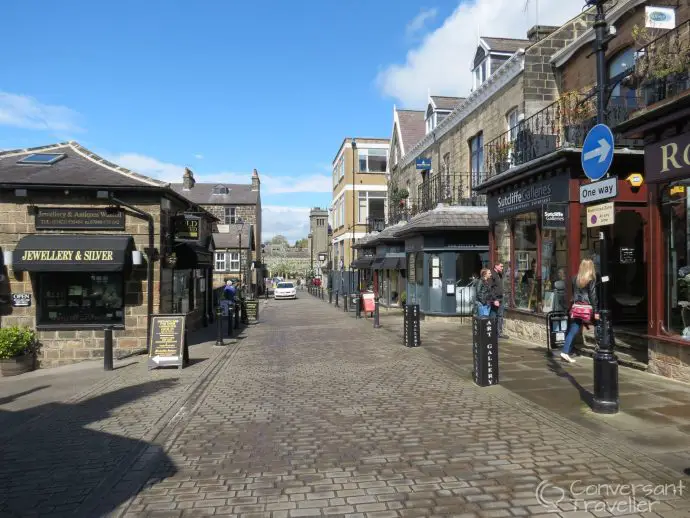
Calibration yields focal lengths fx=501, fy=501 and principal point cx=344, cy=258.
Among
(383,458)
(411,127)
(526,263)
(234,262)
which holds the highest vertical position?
(411,127)

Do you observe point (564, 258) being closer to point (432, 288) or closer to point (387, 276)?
point (432, 288)

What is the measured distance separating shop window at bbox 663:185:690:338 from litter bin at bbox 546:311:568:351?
7.42ft

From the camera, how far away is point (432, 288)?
18391 millimetres

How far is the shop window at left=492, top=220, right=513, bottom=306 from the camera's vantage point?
45.3ft

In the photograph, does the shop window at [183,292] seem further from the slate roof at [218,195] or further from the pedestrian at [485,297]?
the slate roof at [218,195]

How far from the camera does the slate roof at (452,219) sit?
17.7m

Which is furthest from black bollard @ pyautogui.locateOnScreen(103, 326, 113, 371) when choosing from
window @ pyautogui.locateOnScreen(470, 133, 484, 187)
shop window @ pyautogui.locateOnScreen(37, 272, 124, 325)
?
window @ pyautogui.locateOnScreen(470, 133, 484, 187)

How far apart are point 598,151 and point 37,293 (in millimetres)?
12656

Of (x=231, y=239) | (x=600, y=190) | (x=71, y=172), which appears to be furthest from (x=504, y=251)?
(x=231, y=239)

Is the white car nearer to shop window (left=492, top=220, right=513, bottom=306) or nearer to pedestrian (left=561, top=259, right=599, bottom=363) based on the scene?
shop window (left=492, top=220, right=513, bottom=306)

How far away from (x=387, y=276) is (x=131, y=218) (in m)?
16.7

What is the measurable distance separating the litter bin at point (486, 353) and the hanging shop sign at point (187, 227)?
9493mm

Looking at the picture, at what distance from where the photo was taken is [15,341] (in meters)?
11.5

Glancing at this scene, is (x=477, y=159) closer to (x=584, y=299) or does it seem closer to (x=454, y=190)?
(x=454, y=190)
